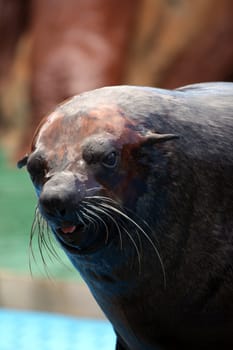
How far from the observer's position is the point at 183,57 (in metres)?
7.27

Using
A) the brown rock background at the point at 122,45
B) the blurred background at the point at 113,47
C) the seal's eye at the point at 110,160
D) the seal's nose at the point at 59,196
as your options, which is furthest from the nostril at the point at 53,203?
the brown rock background at the point at 122,45

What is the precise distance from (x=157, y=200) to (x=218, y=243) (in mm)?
164

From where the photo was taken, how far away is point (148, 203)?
1.97 meters

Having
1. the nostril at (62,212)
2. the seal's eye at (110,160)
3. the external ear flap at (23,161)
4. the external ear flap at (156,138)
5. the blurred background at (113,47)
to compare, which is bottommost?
the blurred background at (113,47)

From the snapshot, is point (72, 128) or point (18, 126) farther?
point (18, 126)

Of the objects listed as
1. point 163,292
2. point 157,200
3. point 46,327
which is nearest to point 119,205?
point 157,200

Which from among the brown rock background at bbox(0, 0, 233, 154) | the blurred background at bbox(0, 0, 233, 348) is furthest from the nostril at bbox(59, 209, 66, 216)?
the brown rock background at bbox(0, 0, 233, 154)

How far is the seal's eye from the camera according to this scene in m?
1.91

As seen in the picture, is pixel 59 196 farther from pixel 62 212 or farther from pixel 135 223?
pixel 135 223

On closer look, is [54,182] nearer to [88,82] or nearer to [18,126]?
[88,82]

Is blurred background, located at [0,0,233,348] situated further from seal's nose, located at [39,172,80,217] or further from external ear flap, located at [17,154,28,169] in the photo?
seal's nose, located at [39,172,80,217]

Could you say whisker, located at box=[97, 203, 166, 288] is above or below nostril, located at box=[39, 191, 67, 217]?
below

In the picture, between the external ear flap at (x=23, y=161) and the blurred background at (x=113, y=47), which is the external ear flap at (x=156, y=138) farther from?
the blurred background at (x=113, y=47)

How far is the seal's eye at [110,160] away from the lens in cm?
191
